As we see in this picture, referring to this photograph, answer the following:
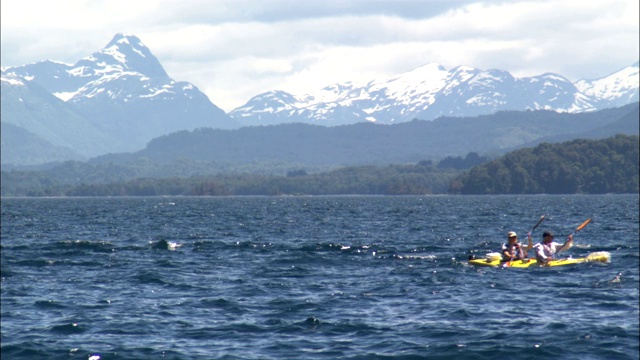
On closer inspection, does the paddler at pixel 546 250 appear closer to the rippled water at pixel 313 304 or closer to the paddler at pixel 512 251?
the paddler at pixel 512 251

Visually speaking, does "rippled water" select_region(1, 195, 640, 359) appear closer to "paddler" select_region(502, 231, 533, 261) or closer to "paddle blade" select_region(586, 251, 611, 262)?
"paddle blade" select_region(586, 251, 611, 262)

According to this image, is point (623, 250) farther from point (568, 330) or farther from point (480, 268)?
point (568, 330)

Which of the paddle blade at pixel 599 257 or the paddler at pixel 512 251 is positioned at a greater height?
the paddler at pixel 512 251

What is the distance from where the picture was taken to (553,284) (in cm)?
4556

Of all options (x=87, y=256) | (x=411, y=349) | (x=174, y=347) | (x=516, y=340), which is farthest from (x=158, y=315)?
(x=87, y=256)

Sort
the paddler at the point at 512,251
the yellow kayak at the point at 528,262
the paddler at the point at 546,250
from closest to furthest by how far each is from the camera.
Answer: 1. the paddler at the point at 546,250
2. the yellow kayak at the point at 528,262
3. the paddler at the point at 512,251

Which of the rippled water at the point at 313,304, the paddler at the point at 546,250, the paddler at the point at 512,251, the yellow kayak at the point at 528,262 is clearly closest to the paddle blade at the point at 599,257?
the yellow kayak at the point at 528,262

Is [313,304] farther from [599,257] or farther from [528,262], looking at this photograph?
[599,257]

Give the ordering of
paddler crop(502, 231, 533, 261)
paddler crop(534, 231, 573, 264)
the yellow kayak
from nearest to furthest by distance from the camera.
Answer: paddler crop(534, 231, 573, 264) < the yellow kayak < paddler crop(502, 231, 533, 261)

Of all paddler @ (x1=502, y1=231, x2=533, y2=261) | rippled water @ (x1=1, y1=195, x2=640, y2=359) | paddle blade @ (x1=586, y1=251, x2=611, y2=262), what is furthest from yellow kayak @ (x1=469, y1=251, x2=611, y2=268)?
rippled water @ (x1=1, y1=195, x2=640, y2=359)

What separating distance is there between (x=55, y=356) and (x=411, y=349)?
11021 millimetres

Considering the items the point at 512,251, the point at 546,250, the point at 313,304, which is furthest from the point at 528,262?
the point at 313,304

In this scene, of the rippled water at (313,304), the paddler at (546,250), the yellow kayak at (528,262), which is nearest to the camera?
the rippled water at (313,304)

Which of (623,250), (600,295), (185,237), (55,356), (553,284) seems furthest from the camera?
Result: (185,237)
